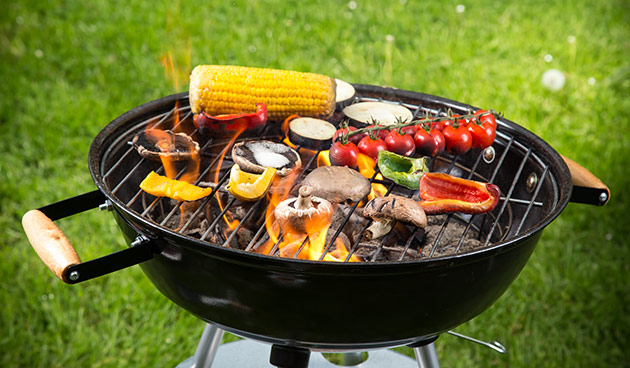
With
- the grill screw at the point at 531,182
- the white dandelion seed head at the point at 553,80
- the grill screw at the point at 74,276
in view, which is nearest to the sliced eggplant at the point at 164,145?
the grill screw at the point at 74,276

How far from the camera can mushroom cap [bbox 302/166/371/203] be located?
71.5 inches

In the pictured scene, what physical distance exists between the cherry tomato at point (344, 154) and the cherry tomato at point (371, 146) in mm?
49

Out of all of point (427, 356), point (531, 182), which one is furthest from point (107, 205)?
point (531, 182)

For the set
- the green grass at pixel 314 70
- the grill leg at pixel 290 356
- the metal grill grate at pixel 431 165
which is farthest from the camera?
the green grass at pixel 314 70

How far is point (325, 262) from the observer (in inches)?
54.8

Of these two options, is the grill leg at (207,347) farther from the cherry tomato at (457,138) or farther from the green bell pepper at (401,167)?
the cherry tomato at (457,138)

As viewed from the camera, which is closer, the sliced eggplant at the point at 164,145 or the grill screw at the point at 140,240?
the grill screw at the point at 140,240

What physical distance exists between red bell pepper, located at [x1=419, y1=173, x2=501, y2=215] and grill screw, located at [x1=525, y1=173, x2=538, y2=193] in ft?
0.72

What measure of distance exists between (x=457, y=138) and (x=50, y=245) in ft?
4.06

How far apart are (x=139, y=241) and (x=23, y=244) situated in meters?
1.97

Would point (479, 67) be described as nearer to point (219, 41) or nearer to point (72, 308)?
point (219, 41)

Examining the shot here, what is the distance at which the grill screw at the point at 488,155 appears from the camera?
7.24ft

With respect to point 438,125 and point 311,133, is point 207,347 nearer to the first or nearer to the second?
point 311,133

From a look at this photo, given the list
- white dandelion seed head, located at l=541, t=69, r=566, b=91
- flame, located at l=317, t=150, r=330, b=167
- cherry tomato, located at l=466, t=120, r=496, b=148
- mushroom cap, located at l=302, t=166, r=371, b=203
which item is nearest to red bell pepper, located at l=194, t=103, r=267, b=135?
flame, located at l=317, t=150, r=330, b=167
